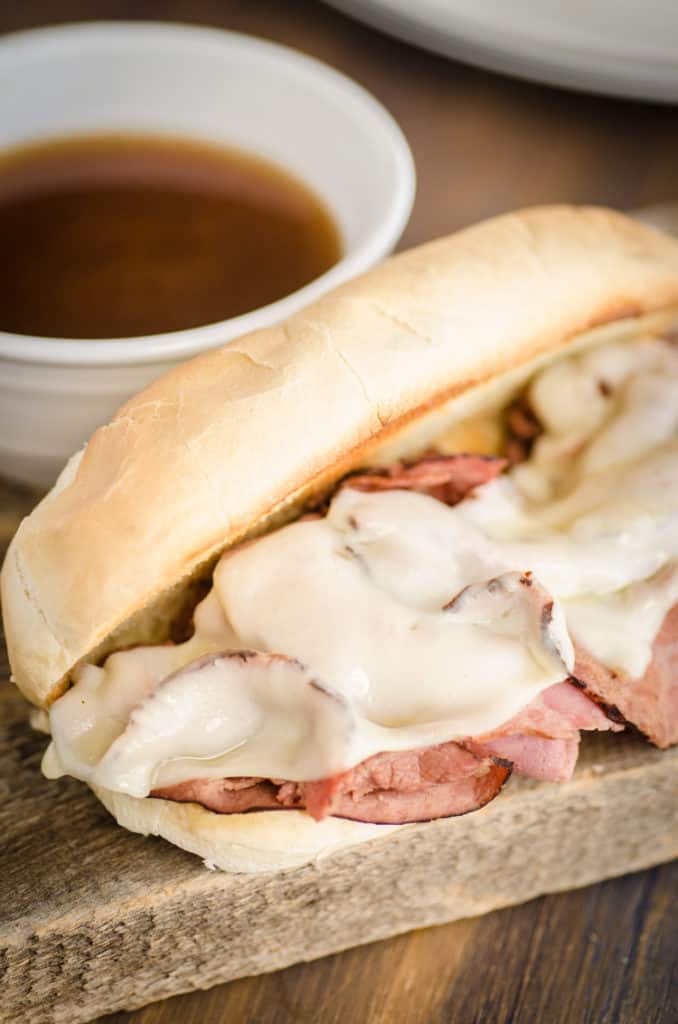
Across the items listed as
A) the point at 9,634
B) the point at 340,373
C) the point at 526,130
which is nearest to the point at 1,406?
the point at 9,634

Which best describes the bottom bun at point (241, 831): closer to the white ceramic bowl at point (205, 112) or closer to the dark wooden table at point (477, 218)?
the dark wooden table at point (477, 218)

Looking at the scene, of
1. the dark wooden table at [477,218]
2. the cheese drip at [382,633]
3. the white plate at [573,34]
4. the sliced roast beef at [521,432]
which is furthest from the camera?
the white plate at [573,34]

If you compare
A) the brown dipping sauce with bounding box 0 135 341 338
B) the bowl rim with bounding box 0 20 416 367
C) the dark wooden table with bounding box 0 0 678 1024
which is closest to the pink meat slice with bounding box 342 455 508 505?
the bowl rim with bounding box 0 20 416 367

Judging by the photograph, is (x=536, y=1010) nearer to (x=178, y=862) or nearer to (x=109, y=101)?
(x=178, y=862)

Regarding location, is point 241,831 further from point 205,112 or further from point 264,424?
point 205,112

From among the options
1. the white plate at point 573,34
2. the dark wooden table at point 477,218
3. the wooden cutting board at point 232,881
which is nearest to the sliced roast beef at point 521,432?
the wooden cutting board at point 232,881

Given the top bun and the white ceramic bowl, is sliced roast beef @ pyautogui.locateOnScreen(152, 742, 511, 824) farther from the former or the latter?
the white ceramic bowl
